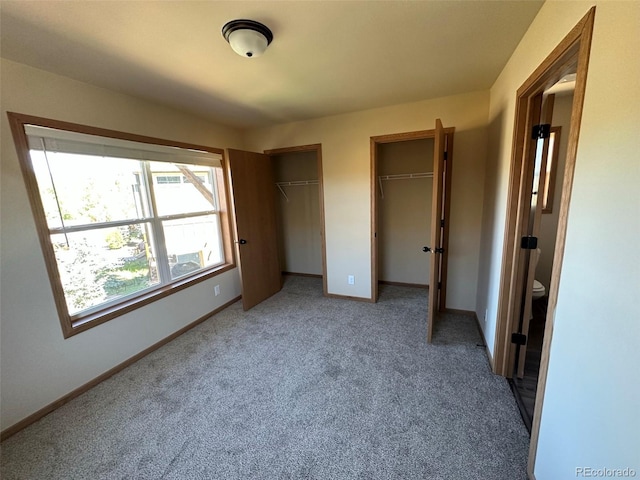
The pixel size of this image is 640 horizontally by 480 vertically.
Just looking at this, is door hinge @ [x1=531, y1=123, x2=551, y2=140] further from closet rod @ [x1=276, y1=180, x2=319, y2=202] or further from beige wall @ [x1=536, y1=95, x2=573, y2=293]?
closet rod @ [x1=276, y1=180, x2=319, y2=202]

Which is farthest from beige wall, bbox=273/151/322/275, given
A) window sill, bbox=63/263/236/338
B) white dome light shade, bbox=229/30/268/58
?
white dome light shade, bbox=229/30/268/58

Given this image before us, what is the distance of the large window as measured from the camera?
1.83m

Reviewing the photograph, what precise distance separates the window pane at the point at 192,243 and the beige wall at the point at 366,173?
140 cm

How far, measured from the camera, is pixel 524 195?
1.70 meters

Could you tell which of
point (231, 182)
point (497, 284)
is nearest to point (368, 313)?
point (497, 284)

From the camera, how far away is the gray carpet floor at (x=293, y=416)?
4.54 ft

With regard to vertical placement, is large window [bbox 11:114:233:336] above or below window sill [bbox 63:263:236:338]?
above

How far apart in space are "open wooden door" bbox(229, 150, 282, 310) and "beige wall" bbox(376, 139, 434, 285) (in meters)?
1.67

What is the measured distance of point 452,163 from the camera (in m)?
2.74

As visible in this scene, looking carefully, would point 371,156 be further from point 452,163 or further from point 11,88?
point 11,88

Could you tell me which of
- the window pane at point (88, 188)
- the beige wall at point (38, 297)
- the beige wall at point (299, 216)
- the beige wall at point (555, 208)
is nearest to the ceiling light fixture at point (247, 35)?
the beige wall at point (38, 297)

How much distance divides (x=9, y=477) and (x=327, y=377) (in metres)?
1.93

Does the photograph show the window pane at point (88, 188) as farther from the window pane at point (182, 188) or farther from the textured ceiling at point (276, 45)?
the textured ceiling at point (276, 45)

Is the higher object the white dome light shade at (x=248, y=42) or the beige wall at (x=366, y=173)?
the white dome light shade at (x=248, y=42)
